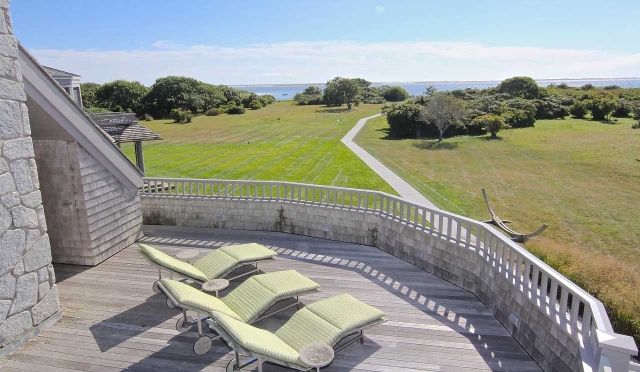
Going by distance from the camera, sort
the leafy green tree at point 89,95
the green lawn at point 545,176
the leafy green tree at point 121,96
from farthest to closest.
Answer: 1. the leafy green tree at point 121,96
2. the leafy green tree at point 89,95
3. the green lawn at point 545,176

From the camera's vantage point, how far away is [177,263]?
6520 millimetres

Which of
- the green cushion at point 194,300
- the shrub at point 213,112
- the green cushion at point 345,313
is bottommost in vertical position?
the green cushion at point 345,313

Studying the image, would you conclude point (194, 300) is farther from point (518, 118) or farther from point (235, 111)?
point (235, 111)

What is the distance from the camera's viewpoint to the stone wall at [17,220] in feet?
15.6

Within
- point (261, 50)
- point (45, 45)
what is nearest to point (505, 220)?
point (261, 50)

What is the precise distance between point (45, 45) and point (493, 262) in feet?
202

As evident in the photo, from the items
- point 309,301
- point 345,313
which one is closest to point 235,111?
point 309,301

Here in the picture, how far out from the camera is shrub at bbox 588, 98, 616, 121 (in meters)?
39.1

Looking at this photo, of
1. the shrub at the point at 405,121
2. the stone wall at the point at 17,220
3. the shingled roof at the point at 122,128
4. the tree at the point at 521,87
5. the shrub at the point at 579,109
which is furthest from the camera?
the tree at the point at 521,87

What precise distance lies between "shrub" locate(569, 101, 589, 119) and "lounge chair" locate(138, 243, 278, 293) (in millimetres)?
46017

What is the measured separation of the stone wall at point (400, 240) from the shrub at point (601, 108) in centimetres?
4131

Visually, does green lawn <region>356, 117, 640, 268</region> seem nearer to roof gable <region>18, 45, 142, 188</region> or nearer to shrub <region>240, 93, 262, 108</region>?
roof gable <region>18, 45, 142, 188</region>

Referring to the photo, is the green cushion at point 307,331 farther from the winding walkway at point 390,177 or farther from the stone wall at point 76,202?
the winding walkway at point 390,177

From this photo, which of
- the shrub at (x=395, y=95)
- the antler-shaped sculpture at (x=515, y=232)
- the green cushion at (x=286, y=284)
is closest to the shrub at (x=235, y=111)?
the shrub at (x=395, y=95)
